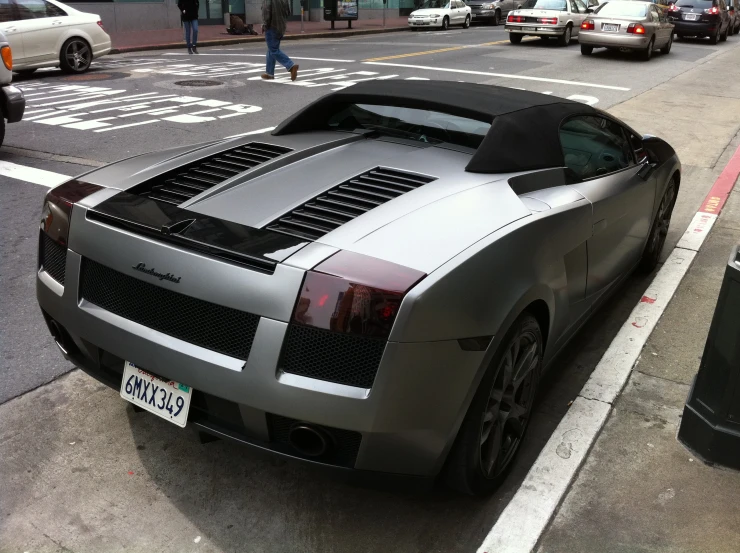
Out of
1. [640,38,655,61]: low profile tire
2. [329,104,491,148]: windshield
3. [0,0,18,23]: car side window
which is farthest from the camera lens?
[640,38,655,61]: low profile tire

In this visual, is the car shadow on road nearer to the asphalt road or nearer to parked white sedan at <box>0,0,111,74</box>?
the asphalt road

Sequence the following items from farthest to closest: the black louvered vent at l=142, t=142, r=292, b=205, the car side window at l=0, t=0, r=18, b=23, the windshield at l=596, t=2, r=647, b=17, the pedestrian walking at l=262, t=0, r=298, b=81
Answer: the windshield at l=596, t=2, r=647, b=17, the pedestrian walking at l=262, t=0, r=298, b=81, the car side window at l=0, t=0, r=18, b=23, the black louvered vent at l=142, t=142, r=292, b=205

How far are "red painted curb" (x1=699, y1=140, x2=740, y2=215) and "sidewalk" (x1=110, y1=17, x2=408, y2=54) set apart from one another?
651 inches

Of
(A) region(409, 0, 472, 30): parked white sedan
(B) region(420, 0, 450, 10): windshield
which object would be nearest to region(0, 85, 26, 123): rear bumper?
(A) region(409, 0, 472, 30): parked white sedan

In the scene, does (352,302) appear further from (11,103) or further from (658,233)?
(11,103)

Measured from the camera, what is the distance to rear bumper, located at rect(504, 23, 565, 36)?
23.2 m

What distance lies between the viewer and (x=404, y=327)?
2416mm

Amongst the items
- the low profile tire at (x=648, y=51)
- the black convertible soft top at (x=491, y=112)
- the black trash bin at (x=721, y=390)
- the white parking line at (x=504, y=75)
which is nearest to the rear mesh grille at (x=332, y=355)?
the black convertible soft top at (x=491, y=112)

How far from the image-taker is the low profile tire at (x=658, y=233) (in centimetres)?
520

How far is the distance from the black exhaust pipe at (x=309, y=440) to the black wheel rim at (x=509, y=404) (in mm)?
620

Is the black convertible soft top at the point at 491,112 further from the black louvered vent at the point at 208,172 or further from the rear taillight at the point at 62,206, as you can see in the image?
the rear taillight at the point at 62,206

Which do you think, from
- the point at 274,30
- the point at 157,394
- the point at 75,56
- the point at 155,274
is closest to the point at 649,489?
the point at 157,394

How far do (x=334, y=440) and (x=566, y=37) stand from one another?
23.5 m

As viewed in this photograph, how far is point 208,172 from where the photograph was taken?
3379 millimetres
